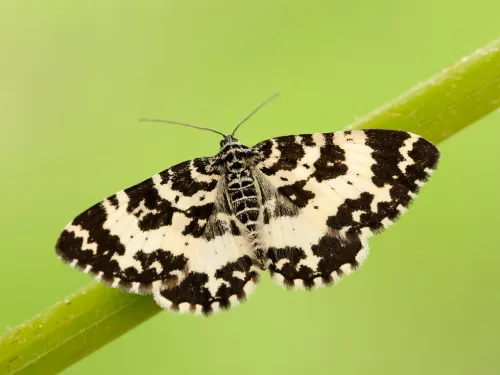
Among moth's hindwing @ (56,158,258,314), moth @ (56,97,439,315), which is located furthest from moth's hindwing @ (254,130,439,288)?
moth's hindwing @ (56,158,258,314)

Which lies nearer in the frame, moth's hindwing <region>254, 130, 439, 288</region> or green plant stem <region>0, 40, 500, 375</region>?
green plant stem <region>0, 40, 500, 375</region>

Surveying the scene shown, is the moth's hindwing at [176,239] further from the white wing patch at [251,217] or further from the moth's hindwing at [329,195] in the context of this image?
the moth's hindwing at [329,195]

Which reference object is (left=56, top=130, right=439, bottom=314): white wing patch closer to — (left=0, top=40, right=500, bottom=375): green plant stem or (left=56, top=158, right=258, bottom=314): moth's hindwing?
(left=56, top=158, right=258, bottom=314): moth's hindwing

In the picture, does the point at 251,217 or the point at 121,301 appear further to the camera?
the point at 251,217

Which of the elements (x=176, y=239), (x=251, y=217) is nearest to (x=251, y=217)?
(x=251, y=217)

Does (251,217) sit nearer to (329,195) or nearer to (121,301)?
(329,195)

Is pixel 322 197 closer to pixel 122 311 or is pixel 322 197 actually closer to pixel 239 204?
pixel 239 204
